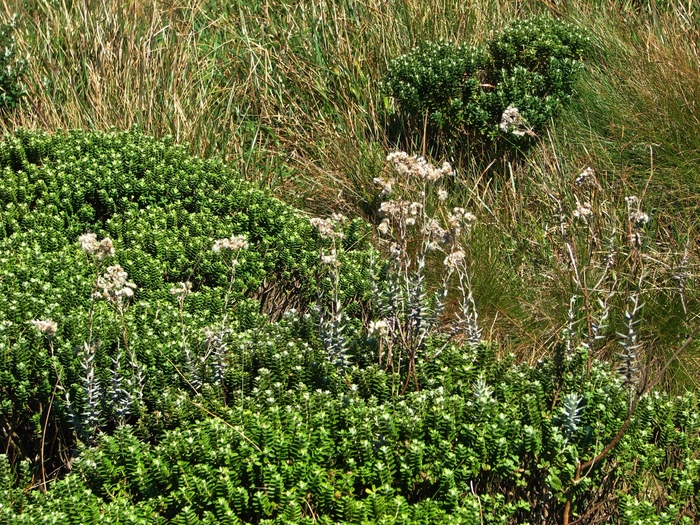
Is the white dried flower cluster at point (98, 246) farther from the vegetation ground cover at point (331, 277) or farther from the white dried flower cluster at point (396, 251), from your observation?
the white dried flower cluster at point (396, 251)

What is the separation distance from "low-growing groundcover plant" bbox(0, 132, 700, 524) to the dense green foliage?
1.54 m

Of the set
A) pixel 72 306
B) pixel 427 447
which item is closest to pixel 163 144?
pixel 72 306

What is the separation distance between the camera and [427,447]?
10.4ft

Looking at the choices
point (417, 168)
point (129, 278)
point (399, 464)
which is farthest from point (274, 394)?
point (129, 278)

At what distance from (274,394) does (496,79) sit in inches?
142

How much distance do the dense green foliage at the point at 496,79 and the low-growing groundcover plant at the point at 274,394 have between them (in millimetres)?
1537

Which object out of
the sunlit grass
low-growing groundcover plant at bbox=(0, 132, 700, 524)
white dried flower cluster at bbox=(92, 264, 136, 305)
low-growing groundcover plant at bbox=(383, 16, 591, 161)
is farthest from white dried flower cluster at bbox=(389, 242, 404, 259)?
low-growing groundcover plant at bbox=(383, 16, 591, 161)

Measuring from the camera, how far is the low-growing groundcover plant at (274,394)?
10.1 ft

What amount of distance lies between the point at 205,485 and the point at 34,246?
7.04 feet

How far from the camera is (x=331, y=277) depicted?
13.1ft

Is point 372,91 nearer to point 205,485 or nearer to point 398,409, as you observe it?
point 398,409

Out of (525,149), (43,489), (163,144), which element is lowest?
(43,489)

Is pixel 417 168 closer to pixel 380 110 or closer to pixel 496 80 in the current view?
pixel 496 80

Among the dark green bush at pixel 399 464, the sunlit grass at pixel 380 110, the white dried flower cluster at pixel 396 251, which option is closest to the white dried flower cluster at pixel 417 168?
the white dried flower cluster at pixel 396 251
